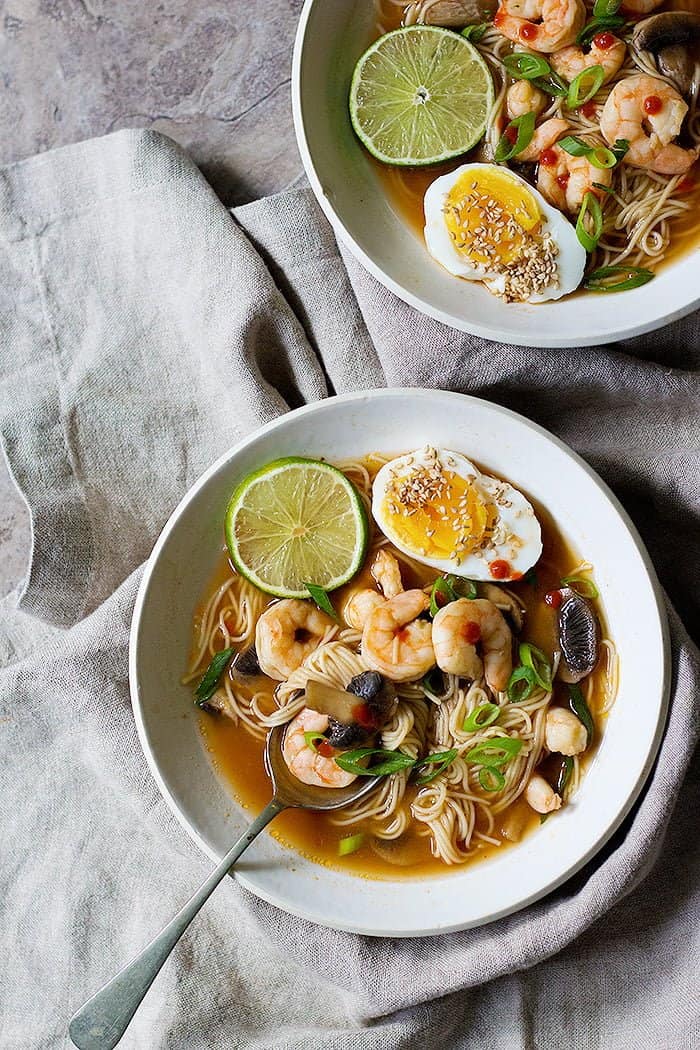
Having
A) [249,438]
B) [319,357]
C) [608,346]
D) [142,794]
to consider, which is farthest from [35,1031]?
[608,346]

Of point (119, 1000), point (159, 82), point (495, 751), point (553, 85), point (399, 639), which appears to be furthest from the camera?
point (159, 82)

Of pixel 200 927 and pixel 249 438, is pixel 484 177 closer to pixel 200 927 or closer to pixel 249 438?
pixel 249 438

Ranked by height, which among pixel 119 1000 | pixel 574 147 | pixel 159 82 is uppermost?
pixel 159 82

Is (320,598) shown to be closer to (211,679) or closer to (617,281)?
(211,679)

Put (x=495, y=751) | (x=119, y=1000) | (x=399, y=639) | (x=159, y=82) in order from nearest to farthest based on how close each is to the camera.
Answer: (x=119, y=1000), (x=399, y=639), (x=495, y=751), (x=159, y=82)

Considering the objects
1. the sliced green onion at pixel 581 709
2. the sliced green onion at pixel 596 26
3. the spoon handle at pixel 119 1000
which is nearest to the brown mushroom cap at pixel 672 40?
the sliced green onion at pixel 596 26

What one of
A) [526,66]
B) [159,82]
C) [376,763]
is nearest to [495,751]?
[376,763]

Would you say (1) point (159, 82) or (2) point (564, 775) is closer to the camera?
(2) point (564, 775)

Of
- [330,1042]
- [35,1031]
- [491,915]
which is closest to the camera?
[491,915]
